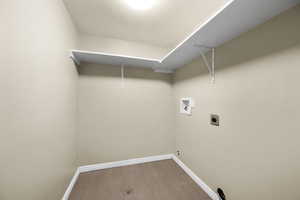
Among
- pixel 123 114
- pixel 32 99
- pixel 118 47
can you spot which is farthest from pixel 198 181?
pixel 118 47

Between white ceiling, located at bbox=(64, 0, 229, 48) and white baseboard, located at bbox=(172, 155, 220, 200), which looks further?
white baseboard, located at bbox=(172, 155, 220, 200)

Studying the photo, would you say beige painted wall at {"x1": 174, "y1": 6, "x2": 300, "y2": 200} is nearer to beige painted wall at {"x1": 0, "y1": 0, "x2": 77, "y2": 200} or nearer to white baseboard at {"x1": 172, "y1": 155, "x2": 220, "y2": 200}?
white baseboard at {"x1": 172, "y1": 155, "x2": 220, "y2": 200}

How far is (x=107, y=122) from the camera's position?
2244mm

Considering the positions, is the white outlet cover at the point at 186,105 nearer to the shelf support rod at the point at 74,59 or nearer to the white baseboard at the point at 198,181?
the white baseboard at the point at 198,181

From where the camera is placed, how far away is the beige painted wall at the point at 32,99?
69cm

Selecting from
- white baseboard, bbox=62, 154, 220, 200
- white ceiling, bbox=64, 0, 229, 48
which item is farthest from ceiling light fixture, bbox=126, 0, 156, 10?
white baseboard, bbox=62, 154, 220, 200

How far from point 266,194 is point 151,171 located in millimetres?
1597

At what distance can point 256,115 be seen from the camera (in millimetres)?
1126

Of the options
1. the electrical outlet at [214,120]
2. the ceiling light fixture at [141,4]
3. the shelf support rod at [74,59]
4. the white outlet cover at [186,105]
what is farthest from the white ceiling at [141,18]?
the electrical outlet at [214,120]

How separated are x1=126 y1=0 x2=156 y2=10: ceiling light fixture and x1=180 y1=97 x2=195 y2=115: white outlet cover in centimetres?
153

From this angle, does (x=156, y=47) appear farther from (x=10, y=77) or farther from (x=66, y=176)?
(x=66, y=176)

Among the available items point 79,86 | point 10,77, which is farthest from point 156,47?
point 10,77

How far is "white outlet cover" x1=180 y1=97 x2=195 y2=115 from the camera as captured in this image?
205cm

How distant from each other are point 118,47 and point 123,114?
53.3 inches
